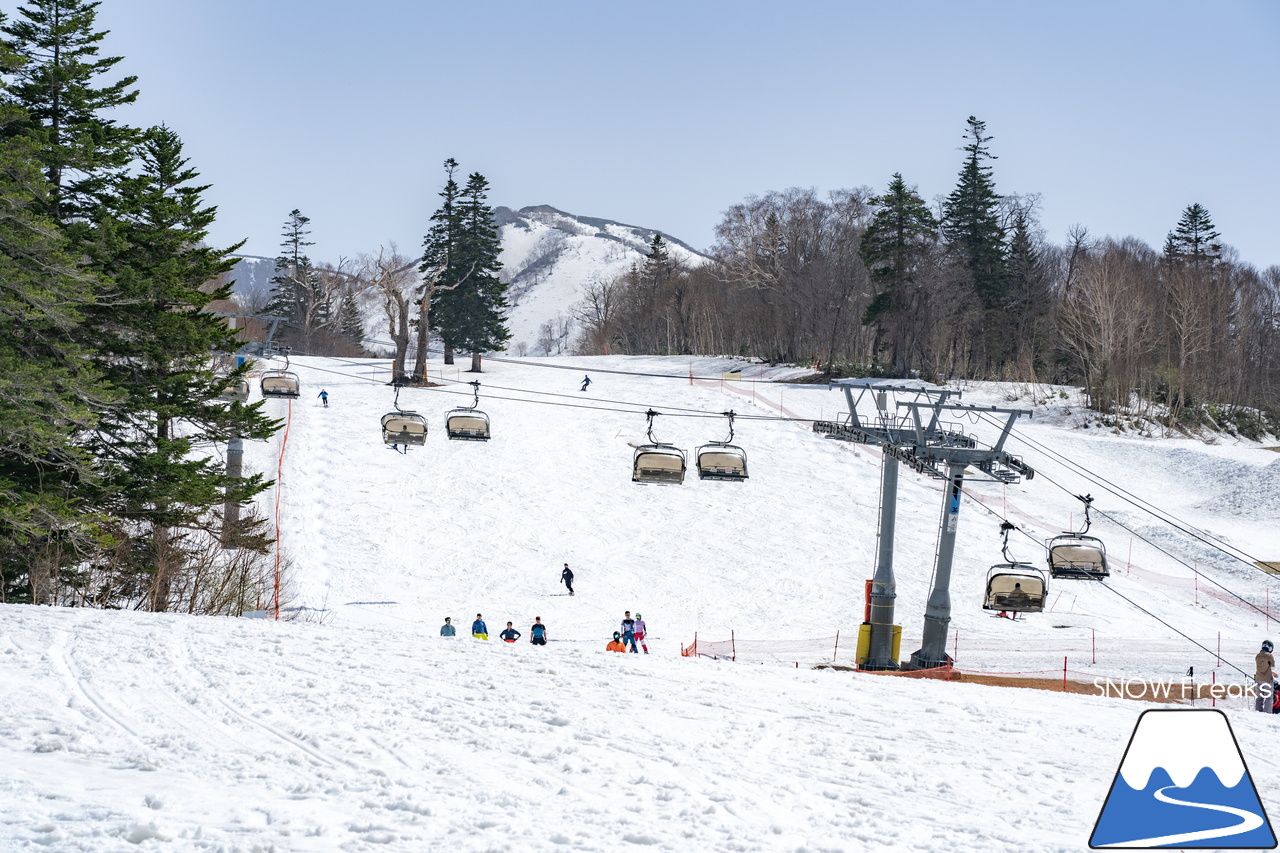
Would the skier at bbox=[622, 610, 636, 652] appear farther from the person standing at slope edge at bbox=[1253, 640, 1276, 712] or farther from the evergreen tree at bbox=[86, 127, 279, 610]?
the person standing at slope edge at bbox=[1253, 640, 1276, 712]

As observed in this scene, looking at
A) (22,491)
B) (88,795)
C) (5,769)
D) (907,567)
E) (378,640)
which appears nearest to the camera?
(88,795)

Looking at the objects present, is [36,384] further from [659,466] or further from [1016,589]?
[1016,589]

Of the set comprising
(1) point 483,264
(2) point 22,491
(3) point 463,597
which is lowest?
(3) point 463,597

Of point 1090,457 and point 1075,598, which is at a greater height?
point 1090,457

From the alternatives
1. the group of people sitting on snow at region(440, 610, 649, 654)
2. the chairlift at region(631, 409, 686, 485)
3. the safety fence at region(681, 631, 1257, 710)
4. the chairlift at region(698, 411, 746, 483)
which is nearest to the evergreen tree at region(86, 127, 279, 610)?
the group of people sitting on snow at region(440, 610, 649, 654)

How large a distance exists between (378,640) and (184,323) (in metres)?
12.2

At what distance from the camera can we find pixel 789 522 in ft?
126

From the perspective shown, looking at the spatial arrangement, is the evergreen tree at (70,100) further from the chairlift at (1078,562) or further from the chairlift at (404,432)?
the chairlift at (1078,562)

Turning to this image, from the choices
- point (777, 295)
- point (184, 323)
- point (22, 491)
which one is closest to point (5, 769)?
point (22, 491)

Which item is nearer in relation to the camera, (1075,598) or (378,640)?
(378,640)

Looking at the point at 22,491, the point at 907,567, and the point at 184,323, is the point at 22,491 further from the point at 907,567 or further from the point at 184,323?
the point at 907,567

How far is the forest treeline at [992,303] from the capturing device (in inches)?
2463

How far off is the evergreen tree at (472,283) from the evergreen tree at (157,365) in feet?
139

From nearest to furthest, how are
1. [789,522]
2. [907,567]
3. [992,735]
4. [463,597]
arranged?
[992,735], [463,597], [907,567], [789,522]
